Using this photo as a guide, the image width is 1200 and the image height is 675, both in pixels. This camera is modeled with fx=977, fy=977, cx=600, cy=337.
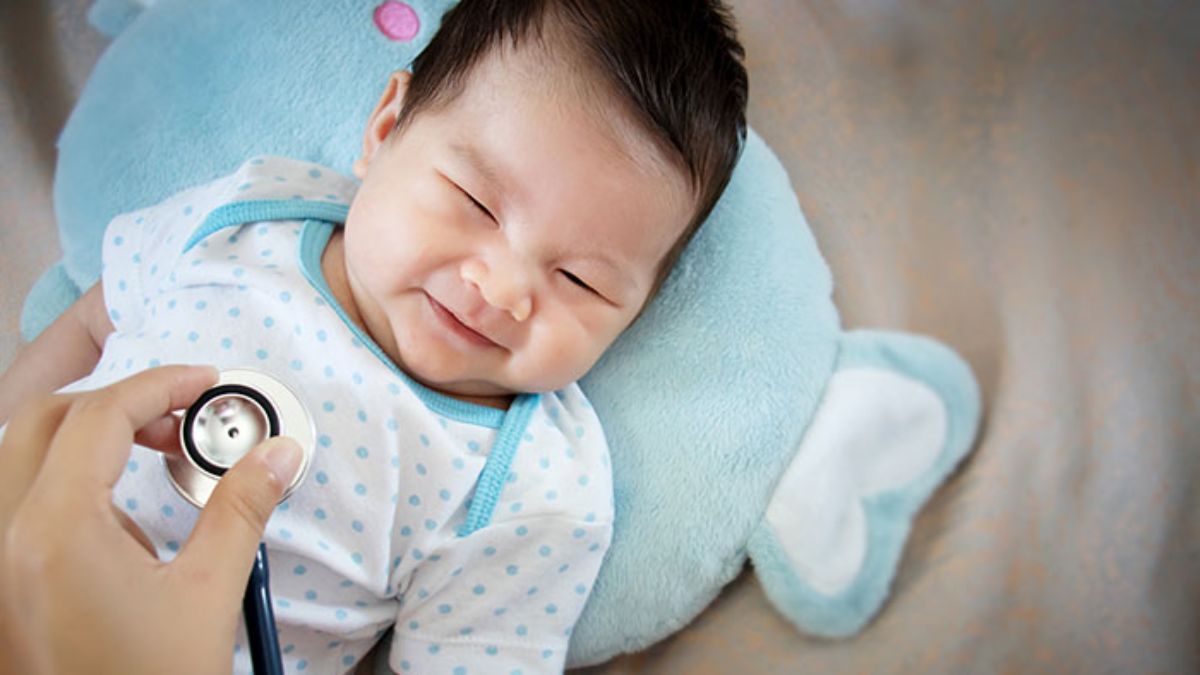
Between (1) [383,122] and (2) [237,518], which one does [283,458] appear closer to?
(2) [237,518]

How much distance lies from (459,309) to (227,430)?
238 millimetres

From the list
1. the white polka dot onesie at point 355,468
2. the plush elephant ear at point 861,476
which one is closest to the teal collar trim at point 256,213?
the white polka dot onesie at point 355,468

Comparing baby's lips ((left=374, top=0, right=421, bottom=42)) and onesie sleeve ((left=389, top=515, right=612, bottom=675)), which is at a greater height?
baby's lips ((left=374, top=0, right=421, bottom=42))

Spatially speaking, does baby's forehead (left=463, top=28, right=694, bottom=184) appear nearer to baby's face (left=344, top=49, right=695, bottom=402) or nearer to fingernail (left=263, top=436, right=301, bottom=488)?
baby's face (left=344, top=49, right=695, bottom=402)

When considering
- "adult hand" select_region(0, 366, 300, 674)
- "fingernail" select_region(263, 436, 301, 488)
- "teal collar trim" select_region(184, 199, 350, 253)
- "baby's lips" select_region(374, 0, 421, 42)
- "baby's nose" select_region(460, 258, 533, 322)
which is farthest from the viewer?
"baby's lips" select_region(374, 0, 421, 42)

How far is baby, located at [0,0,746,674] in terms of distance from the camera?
2.59 ft

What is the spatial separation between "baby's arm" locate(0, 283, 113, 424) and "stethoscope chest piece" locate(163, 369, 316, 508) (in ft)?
1.21

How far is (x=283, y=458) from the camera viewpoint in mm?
587

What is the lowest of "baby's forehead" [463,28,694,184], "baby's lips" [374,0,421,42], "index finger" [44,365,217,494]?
"index finger" [44,365,217,494]

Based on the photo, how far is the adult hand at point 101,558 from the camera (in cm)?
47

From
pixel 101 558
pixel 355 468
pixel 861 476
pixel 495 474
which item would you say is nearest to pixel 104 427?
pixel 101 558

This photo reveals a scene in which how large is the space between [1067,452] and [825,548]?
0.84 ft

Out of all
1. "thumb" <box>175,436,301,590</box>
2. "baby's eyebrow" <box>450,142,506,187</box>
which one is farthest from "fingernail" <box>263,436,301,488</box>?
"baby's eyebrow" <box>450,142,506,187</box>

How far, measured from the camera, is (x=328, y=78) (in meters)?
1.09
